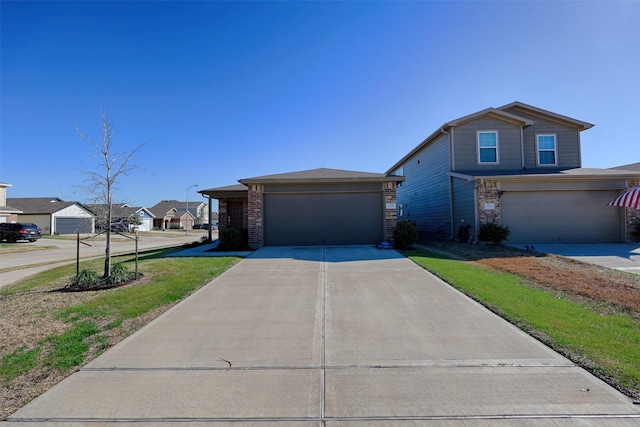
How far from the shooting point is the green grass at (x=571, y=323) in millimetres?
3113

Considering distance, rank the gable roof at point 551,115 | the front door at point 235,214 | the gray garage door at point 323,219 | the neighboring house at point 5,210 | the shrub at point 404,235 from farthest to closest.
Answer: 1. the neighboring house at point 5,210
2. the front door at point 235,214
3. the gable roof at point 551,115
4. the gray garage door at point 323,219
5. the shrub at point 404,235

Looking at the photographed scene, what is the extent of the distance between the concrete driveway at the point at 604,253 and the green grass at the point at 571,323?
4051mm

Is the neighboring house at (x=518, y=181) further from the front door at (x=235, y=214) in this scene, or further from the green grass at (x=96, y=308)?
the green grass at (x=96, y=308)

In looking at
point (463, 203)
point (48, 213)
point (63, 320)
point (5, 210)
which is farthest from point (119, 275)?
point (48, 213)

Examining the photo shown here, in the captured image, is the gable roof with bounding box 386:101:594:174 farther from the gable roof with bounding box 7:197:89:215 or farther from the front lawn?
the gable roof with bounding box 7:197:89:215

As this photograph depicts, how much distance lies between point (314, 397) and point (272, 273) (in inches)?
194

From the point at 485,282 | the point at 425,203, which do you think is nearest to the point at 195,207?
the point at 425,203

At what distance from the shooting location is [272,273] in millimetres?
7477

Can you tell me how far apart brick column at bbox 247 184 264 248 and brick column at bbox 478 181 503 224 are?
341 inches

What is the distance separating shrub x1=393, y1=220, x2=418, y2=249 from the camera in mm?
11414

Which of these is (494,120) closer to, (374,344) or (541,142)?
(541,142)

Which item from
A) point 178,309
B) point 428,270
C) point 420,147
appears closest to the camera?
point 178,309

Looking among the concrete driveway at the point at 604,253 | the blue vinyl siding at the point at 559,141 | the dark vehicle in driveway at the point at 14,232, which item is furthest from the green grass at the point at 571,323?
the dark vehicle in driveway at the point at 14,232

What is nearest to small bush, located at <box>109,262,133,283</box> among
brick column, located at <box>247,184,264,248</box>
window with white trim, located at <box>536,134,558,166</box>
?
brick column, located at <box>247,184,264,248</box>
